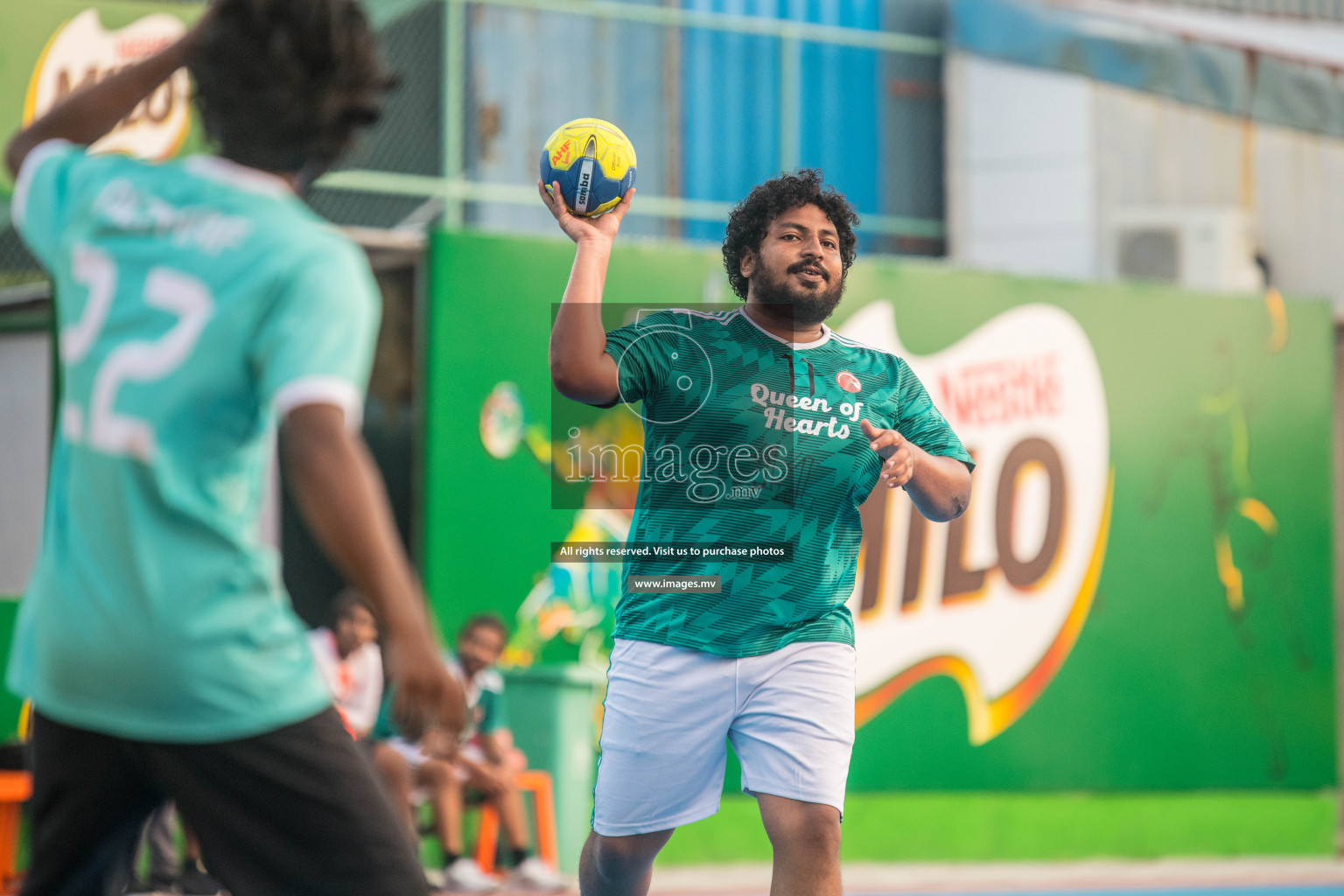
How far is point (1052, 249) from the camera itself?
1594 centimetres

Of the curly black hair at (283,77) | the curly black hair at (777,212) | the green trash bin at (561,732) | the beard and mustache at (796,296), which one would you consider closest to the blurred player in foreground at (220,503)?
the curly black hair at (283,77)

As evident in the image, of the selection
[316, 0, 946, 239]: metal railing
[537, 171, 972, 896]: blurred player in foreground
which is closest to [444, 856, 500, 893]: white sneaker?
[537, 171, 972, 896]: blurred player in foreground

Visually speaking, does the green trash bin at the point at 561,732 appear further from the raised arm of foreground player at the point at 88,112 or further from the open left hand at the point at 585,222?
the raised arm of foreground player at the point at 88,112

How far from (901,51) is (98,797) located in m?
14.8

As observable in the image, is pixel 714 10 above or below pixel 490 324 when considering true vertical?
above

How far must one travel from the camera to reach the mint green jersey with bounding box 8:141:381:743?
251cm

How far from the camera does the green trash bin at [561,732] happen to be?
8555mm

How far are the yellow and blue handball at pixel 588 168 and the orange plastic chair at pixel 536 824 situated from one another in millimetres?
4511

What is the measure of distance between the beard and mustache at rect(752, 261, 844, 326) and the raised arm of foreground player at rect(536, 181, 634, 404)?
54 cm

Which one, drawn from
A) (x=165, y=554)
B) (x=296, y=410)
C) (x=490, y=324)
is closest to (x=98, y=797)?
(x=165, y=554)

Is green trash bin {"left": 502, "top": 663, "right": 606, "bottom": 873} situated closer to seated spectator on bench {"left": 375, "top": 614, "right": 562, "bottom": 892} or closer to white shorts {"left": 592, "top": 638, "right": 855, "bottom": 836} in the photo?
seated spectator on bench {"left": 375, "top": 614, "right": 562, "bottom": 892}

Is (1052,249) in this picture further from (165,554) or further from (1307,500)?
(165,554)

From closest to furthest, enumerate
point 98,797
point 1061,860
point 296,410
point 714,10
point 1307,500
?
point 296,410
point 98,797
point 1061,860
point 1307,500
point 714,10

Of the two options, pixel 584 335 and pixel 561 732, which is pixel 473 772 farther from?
pixel 584 335
